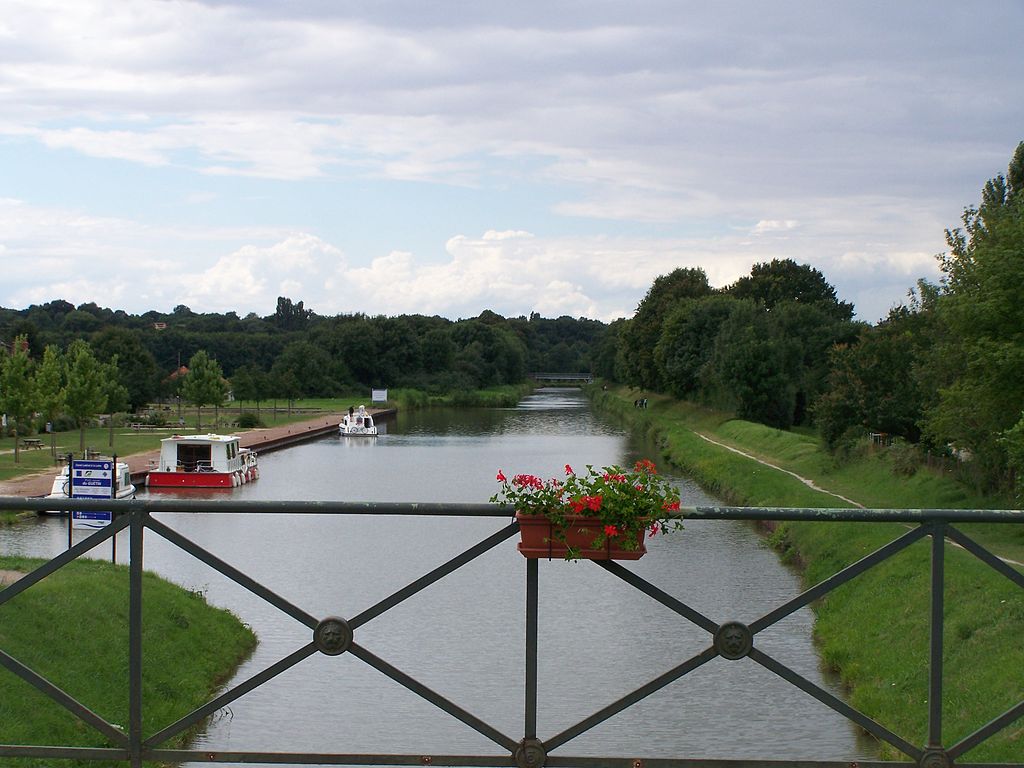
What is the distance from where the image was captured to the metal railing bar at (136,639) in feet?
13.6

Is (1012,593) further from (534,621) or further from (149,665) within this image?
(534,621)

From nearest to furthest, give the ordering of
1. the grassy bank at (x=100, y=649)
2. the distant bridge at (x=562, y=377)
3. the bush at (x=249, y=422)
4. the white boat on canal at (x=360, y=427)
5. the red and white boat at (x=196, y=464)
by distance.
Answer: the grassy bank at (x=100, y=649) → the red and white boat at (x=196, y=464) → the white boat on canal at (x=360, y=427) → the bush at (x=249, y=422) → the distant bridge at (x=562, y=377)

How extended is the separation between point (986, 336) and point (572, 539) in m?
18.8

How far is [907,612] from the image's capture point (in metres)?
15.9

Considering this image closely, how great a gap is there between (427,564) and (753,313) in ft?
150

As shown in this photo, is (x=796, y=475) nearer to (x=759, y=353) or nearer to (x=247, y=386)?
(x=759, y=353)

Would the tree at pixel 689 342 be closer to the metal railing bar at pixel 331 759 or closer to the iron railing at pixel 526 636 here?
the iron railing at pixel 526 636

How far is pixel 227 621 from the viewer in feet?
57.2

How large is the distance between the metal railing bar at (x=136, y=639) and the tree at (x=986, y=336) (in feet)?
52.1

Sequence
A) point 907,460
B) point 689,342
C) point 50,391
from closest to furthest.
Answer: point 907,460
point 50,391
point 689,342

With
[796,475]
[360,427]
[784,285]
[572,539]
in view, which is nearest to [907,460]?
[796,475]

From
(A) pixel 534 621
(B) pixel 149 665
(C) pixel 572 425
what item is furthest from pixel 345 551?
(C) pixel 572 425

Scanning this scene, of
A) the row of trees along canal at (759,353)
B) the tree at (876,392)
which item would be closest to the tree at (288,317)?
the row of trees along canal at (759,353)

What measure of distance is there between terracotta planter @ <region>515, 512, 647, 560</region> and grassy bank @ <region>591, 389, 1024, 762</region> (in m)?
5.94
